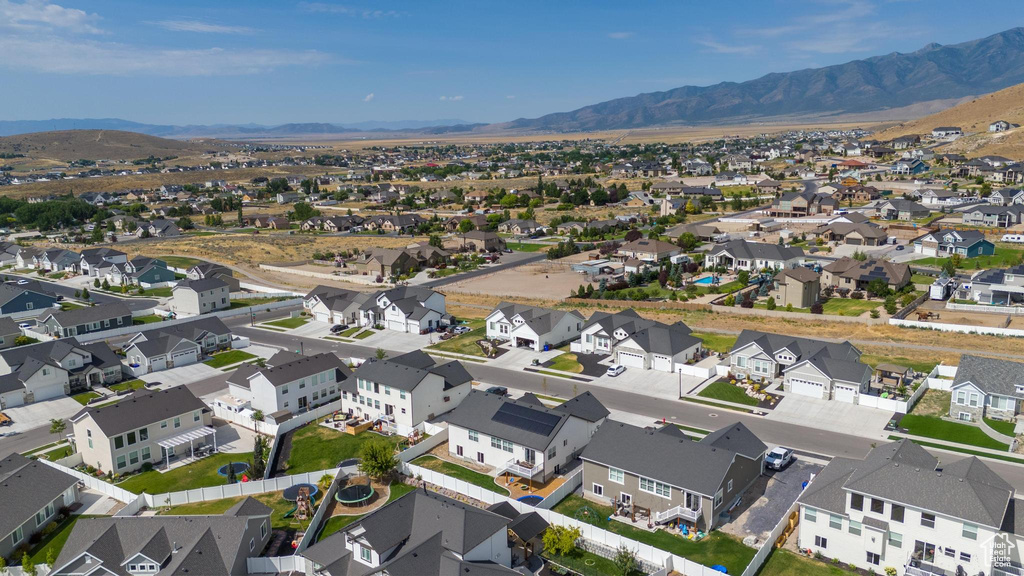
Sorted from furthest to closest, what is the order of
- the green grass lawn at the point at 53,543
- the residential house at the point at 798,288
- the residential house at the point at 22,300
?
the residential house at the point at 22,300
the residential house at the point at 798,288
the green grass lawn at the point at 53,543

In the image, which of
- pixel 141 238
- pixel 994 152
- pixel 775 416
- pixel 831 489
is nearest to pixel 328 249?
pixel 141 238

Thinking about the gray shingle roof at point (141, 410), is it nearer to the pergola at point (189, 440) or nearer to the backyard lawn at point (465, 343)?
the pergola at point (189, 440)

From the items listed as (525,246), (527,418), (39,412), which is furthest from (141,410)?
(525,246)

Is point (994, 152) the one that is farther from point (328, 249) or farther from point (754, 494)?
point (754, 494)

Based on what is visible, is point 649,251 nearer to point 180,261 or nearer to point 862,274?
point 862,274

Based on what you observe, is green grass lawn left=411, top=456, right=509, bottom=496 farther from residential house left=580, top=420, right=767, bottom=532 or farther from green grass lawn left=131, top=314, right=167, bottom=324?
green grass lawn left=131, top=314, right=167, bottom=324

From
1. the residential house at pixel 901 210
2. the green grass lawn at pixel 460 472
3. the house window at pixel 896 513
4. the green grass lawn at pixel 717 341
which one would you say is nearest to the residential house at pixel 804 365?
the green grass lawn at pixel 717 341

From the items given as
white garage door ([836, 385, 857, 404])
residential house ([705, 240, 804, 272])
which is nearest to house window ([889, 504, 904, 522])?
white garage door ([836, 385, 857, 404])
